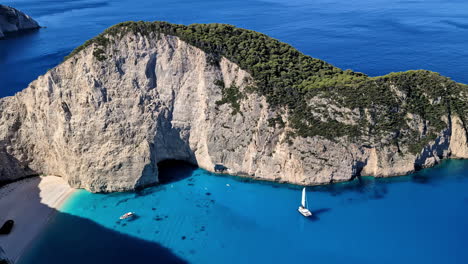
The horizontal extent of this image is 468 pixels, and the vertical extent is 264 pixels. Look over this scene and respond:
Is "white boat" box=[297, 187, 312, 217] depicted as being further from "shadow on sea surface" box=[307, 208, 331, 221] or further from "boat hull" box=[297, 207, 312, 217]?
"shadow on sea surface" box=[307, 208, 331, 221]

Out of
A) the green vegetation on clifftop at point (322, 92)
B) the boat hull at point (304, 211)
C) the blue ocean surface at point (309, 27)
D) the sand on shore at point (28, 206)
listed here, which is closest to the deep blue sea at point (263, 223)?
the boat hull at point (304, 211)

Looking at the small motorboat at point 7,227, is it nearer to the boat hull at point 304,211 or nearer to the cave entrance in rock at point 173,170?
the cave entrance in rock at point 173,170

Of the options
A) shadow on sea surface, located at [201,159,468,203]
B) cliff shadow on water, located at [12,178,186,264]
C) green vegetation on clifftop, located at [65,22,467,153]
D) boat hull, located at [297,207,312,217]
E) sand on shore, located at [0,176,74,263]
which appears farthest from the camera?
green vegetation on clifftop, located at [65,22,467,153]

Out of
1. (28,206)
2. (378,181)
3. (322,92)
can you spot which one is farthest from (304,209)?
(28,206)

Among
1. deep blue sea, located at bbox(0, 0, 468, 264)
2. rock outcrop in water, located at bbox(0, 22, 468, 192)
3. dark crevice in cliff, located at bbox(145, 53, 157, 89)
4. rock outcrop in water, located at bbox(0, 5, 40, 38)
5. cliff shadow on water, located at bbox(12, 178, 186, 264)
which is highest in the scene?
rock outcrop in water, located at bbox(0, 5, 40, 38)

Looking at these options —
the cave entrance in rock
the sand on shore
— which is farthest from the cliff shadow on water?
the cave entrance in rock

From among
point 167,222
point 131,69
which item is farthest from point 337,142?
point 131,69
